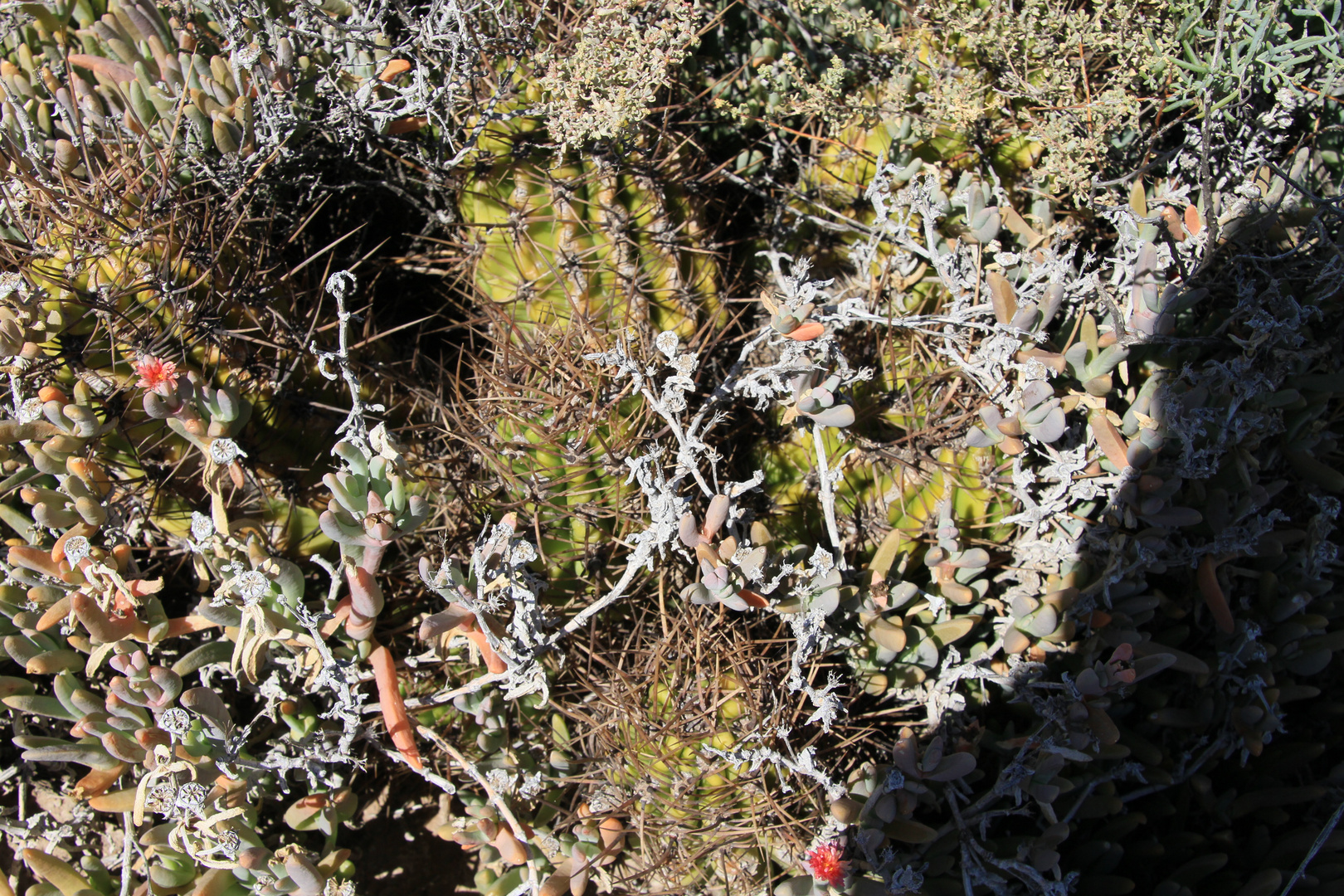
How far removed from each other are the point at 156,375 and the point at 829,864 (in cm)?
139

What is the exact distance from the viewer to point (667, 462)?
173cm

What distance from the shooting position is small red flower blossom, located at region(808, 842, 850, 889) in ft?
5.05

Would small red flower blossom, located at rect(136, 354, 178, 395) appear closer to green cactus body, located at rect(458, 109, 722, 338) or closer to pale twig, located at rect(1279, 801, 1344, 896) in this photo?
green cactus body, located at rect(458, 109, 722, 338)

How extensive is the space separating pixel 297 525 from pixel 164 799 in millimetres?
527

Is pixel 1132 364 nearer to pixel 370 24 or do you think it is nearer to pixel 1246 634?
pixel 1246 634

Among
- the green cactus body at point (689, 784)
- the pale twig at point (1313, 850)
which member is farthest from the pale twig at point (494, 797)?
the pale twig at point (1313, 850)

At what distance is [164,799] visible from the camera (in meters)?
1.47

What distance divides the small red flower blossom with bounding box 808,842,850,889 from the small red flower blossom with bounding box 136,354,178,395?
1.34 m

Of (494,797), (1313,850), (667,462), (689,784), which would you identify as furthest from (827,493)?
(1313,850)

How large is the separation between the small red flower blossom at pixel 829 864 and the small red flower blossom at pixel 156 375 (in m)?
1.34

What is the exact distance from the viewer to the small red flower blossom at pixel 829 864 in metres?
1.54

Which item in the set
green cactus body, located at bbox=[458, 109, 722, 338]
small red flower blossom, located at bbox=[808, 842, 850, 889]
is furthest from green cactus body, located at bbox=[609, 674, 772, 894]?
green cactus body, located at bbox=[458, 109, 722, 338]

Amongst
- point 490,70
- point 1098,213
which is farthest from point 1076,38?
point 490,70

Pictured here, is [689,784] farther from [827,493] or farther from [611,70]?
[611,70]
